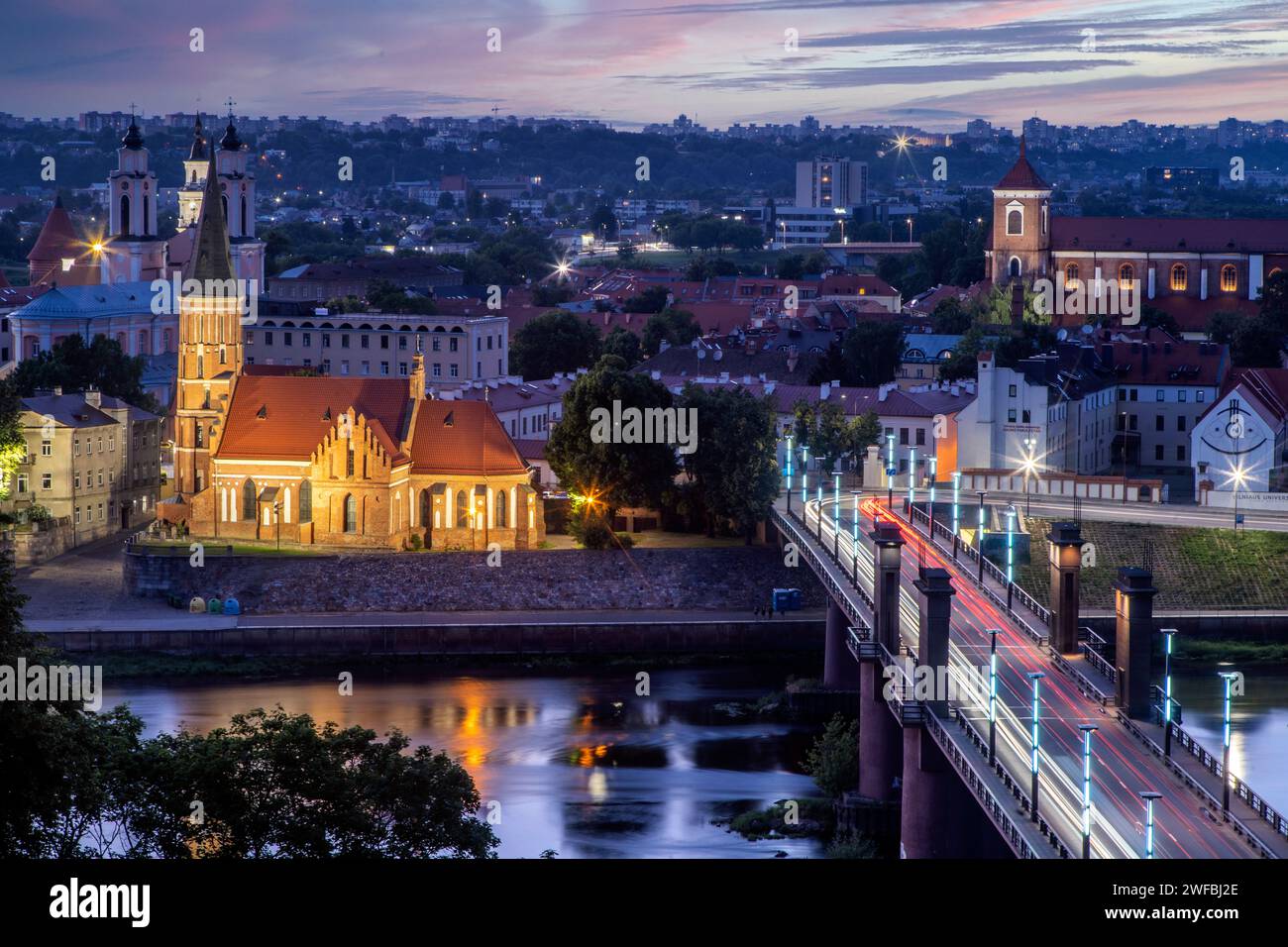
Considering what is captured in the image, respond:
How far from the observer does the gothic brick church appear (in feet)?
136

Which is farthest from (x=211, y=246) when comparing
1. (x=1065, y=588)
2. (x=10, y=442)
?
(x=1065, y=588)

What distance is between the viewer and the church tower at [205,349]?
43.8 metres

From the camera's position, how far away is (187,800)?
21.2 m

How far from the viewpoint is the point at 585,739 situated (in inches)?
1288

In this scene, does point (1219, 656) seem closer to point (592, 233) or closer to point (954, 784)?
point (954, 784)

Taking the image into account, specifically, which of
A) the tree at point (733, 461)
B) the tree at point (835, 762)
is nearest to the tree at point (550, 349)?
the tree at point (733, 461)

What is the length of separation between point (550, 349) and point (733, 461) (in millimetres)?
22062

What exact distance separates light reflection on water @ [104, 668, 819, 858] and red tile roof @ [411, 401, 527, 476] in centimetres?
523

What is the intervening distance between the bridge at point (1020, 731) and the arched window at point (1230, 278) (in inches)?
2119

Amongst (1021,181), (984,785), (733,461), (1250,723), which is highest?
(1021,181)

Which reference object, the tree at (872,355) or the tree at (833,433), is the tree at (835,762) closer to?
the tree at (833,433)

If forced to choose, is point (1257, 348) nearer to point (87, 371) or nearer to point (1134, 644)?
point (87, 371)
